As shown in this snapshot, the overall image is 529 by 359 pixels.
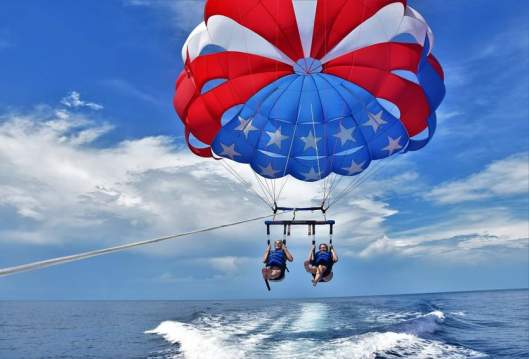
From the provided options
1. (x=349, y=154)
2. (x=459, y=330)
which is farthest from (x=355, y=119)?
(x=459, y=330)

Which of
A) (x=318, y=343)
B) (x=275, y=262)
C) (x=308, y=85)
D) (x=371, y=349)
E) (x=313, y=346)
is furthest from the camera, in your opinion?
(x=318, y=343)

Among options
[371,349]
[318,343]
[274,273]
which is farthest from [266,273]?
[318,343]

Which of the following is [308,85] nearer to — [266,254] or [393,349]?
[266,254]

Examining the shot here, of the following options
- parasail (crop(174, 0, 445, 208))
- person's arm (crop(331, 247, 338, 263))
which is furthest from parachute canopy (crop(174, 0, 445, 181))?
person's arm (crop(331, 247, 338, 263))

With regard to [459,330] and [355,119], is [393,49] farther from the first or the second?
[459,330]

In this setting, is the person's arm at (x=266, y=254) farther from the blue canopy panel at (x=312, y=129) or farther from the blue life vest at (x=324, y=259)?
the blue canopy panel at (x=312, y=129)
